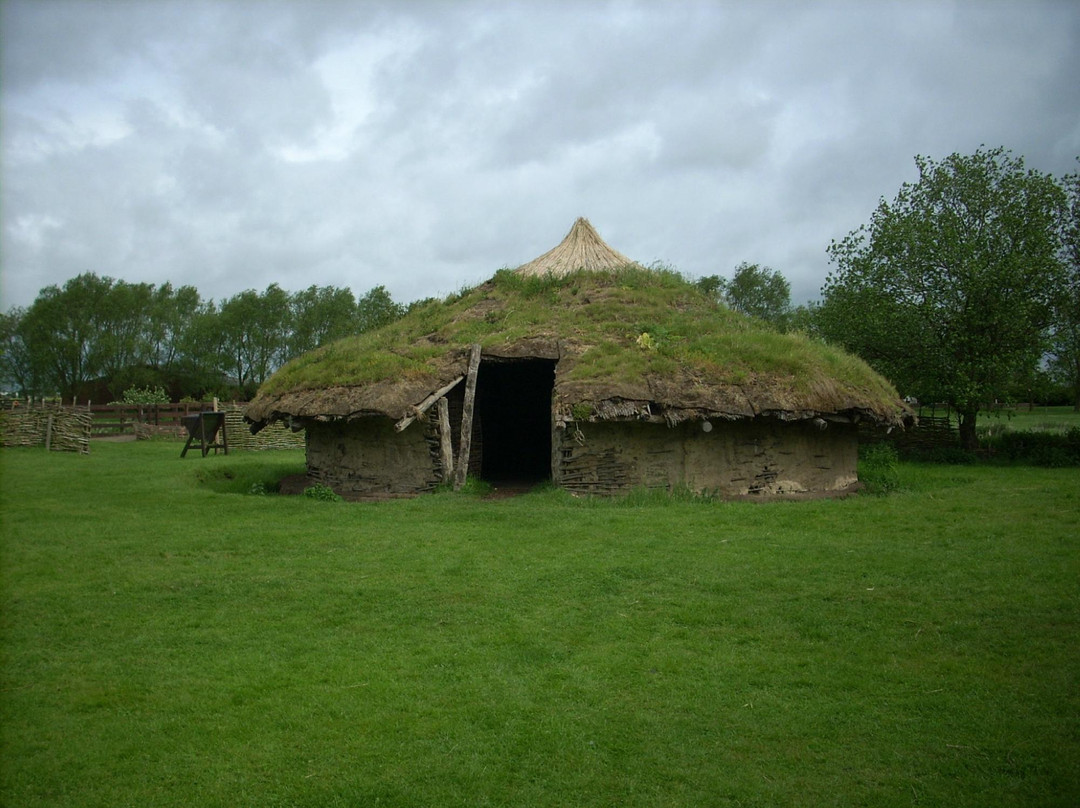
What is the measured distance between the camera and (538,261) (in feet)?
56.1

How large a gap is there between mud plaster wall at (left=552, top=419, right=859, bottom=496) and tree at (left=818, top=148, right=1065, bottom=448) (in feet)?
26.2

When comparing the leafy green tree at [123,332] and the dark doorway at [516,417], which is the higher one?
the leafy green tree at [123,332]

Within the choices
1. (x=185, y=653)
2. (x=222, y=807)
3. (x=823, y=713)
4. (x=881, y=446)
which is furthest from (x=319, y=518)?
(x=881, y=446)

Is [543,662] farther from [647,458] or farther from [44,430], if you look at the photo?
[44,430]

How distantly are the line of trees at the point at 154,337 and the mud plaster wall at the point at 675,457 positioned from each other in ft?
96.3

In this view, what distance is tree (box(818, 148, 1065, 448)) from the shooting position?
679 inches

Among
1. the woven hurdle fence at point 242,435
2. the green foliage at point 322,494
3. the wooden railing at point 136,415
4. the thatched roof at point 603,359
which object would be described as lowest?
the green foliage at point 322,494

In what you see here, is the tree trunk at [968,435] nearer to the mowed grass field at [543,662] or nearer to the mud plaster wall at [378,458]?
the mowed grass field at [543,662]

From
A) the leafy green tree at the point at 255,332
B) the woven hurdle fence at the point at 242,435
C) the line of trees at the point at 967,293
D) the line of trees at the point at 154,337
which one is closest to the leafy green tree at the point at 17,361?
the line of trees at the point at 154,337

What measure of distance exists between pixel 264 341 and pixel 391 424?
34546 mm

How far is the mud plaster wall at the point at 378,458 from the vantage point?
12219 millimetres

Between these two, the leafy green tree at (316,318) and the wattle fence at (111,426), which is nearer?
the wattle fence at (111,426)

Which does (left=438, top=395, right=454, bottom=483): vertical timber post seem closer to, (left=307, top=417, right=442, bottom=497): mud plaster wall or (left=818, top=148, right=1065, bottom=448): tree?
(left=307, top=417, right=442, bottom=497): mud plaster wall

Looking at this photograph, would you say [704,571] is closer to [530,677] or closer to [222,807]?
[530,677]
